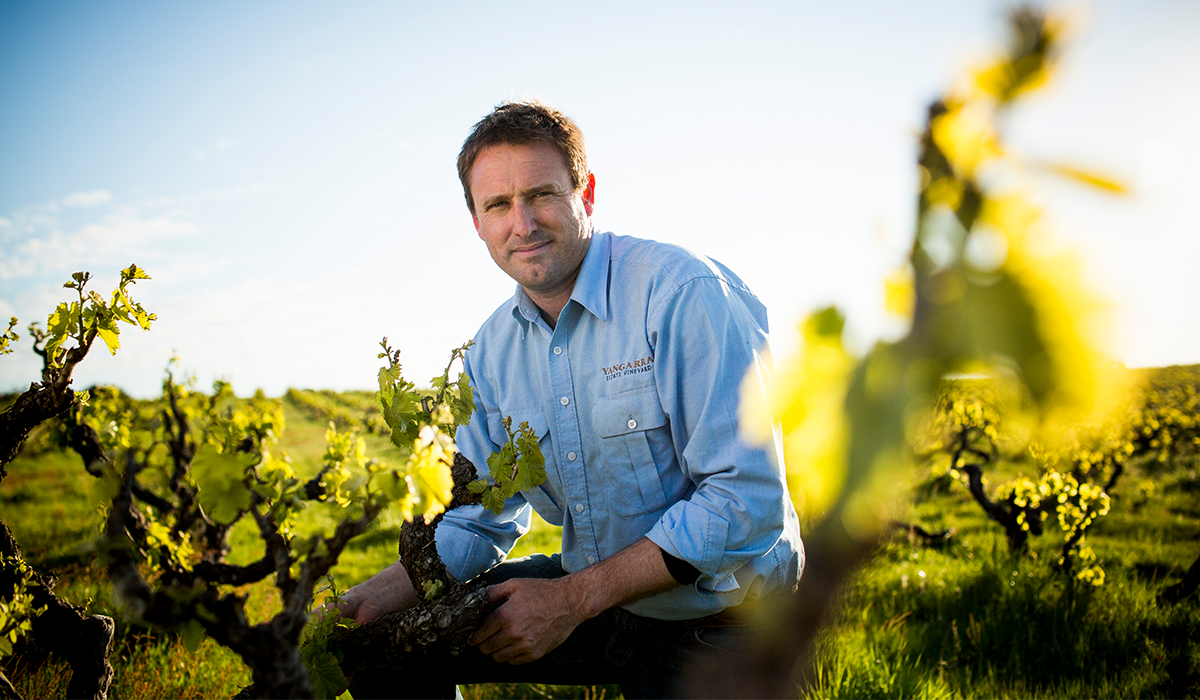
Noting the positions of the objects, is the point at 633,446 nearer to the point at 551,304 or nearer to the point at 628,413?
the point at 628,413

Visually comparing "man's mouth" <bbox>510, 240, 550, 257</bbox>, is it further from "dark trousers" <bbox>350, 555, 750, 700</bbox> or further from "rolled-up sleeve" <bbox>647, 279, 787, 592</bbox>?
"dark trousers" <bbox>350, 555, 750, 700</bbox>

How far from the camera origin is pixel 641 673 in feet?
8.66

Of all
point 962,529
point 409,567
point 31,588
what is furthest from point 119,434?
point 962,529

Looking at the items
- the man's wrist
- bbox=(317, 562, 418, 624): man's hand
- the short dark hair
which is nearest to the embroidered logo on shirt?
the man's wrist

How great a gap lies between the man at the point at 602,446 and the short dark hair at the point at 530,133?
0.01 m

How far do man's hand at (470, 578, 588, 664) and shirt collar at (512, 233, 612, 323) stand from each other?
4.17 ft

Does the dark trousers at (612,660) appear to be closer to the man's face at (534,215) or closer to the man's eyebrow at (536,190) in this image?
the man's face at (534,215)

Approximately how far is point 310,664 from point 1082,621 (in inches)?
202

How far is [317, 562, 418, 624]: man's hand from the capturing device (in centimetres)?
264

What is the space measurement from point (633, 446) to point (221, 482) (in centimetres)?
173

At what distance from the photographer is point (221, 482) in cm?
137

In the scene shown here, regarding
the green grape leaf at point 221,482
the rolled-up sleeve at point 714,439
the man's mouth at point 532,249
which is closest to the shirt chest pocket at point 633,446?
the rolled-up sleeve at point 714,439

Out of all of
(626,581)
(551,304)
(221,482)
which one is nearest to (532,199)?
(551,304)

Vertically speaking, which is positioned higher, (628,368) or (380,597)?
(628,368)
